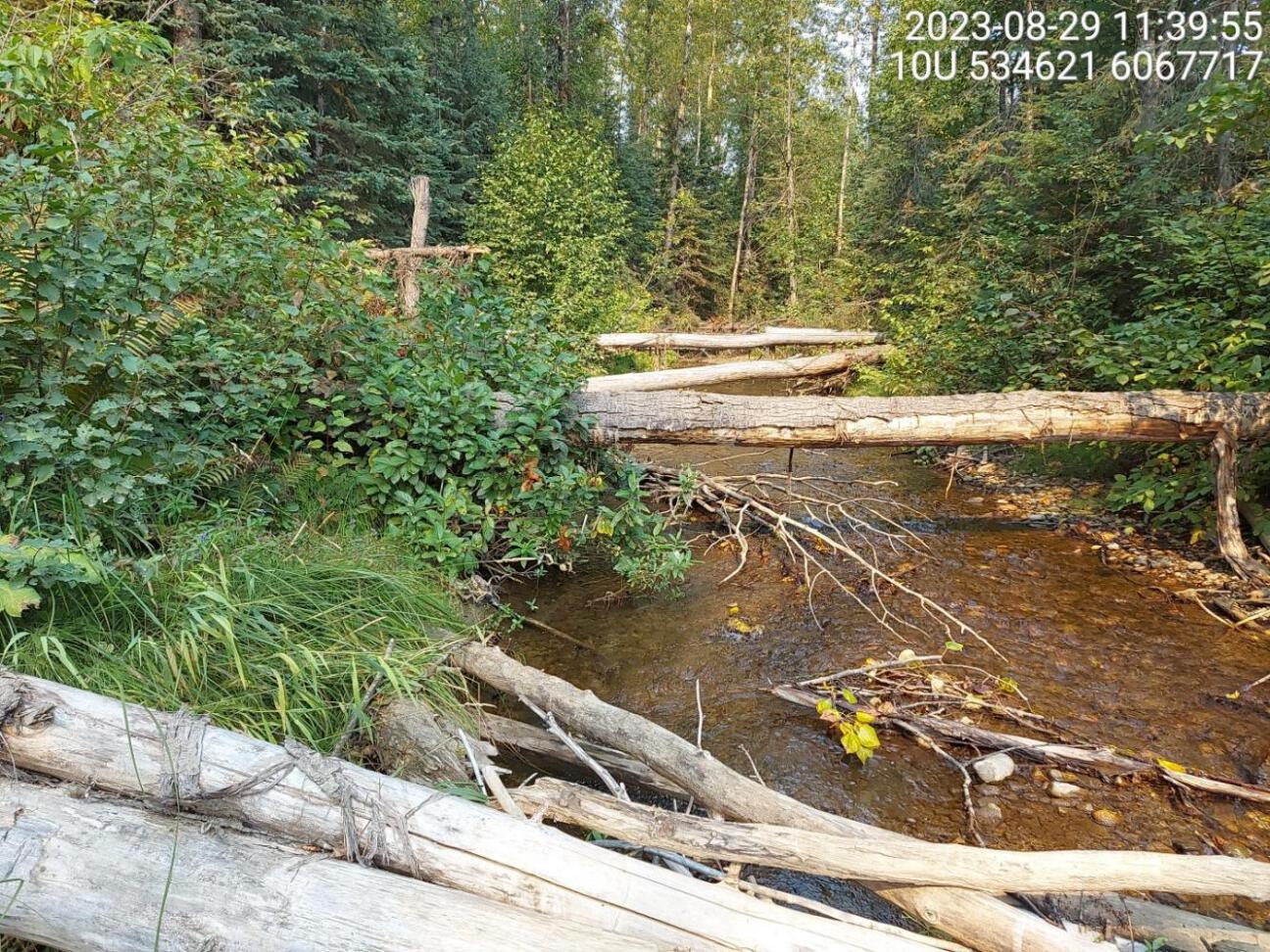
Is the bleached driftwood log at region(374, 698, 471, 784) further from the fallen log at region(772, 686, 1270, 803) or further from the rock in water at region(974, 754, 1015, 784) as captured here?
the rock in water at region(974, 754, 1015, 784)

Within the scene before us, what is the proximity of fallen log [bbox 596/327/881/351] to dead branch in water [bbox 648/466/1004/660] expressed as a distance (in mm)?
5943

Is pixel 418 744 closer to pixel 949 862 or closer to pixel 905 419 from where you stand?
pixel 949 862

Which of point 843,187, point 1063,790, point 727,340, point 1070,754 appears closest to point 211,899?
point 1063,790

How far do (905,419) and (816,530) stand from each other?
1.05 meters

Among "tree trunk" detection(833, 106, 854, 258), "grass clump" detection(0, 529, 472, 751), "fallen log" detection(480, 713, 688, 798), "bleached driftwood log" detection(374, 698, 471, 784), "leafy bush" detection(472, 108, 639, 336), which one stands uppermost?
"tree trunk" detection(833, 106, 854, 258)

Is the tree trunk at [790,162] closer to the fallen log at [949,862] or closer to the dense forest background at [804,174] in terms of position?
the dense forest background at [804,174]

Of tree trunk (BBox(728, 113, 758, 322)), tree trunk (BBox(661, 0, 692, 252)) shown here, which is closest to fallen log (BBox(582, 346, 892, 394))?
tree trunk (BBox(728, 113, 758, 322))

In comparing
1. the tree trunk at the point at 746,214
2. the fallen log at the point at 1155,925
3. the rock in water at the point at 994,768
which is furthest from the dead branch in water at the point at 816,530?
the tree trunk at the point at 746,214

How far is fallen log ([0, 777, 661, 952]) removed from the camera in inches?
43.6

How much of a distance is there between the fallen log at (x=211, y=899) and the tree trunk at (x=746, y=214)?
18810mm

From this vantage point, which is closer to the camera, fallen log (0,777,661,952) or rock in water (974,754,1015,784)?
fallen log (0,777,661,952)

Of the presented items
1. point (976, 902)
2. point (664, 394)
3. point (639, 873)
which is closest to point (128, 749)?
point (639, 873)

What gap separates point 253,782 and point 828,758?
208 cm

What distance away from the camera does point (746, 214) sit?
19672 millimetres
